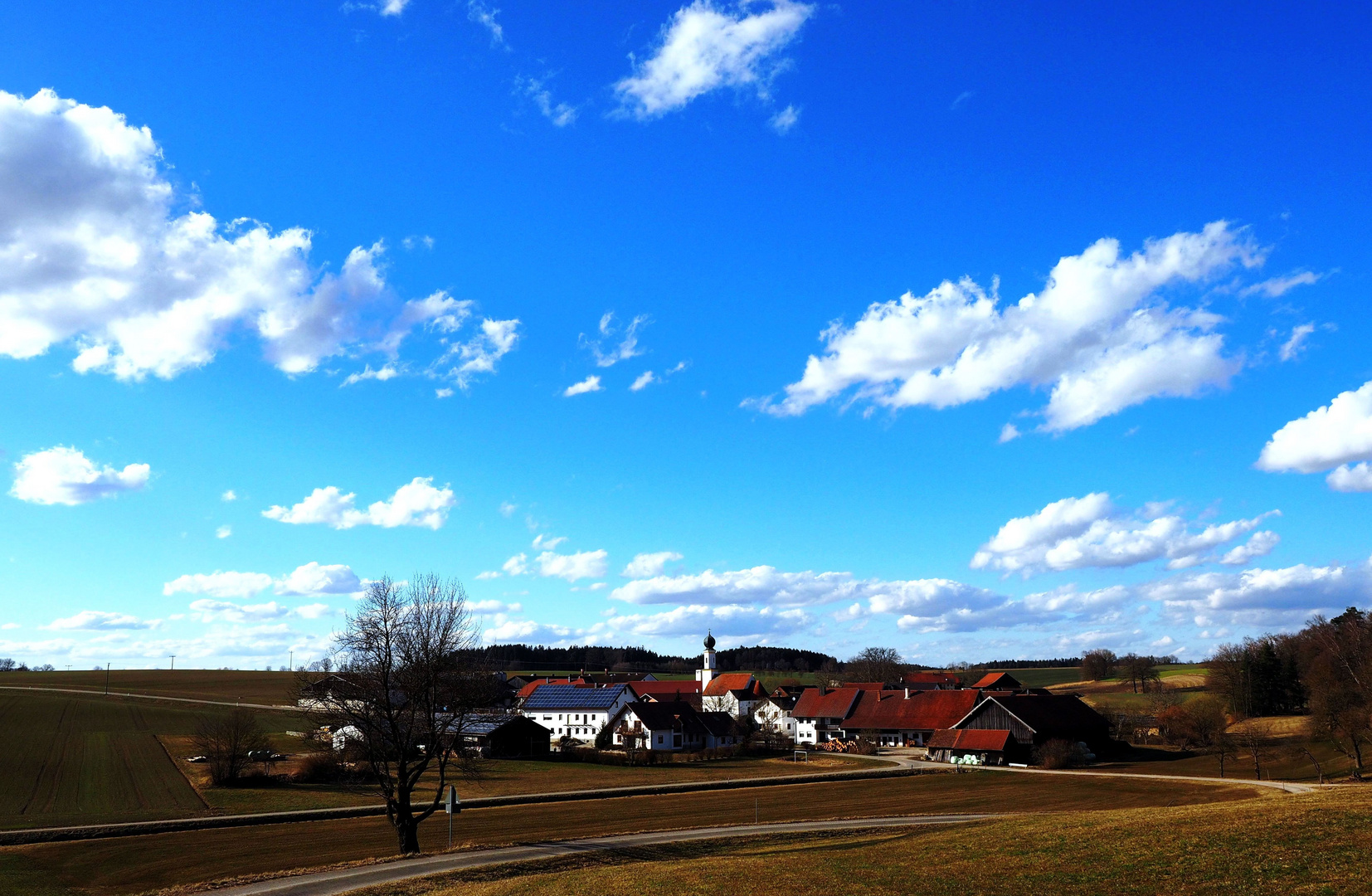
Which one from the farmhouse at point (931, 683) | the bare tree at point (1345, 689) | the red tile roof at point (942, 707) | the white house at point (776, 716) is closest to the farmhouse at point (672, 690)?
the white house at point (776, 716)

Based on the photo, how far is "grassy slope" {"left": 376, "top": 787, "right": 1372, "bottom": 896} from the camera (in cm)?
2066

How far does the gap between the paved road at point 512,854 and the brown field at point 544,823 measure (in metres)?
2.70

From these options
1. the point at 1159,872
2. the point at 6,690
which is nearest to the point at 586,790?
the point at 1159,872

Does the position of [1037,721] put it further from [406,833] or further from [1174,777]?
[406,833]

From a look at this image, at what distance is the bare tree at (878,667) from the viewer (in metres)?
187

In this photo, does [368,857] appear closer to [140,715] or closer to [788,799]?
[788,799]

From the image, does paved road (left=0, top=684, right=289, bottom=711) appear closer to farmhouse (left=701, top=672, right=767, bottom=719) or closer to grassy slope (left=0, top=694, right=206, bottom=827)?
grassy slope (left=0, top=694, right=206, bottom=827)

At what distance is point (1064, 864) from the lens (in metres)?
23.6

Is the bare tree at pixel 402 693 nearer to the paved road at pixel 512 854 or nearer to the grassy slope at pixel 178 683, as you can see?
the paved road at pixel 512 854

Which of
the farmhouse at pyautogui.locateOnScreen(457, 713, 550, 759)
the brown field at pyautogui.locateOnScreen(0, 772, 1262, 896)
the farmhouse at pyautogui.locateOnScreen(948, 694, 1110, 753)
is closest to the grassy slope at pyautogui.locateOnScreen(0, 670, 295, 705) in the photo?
the farmhouse at pyautogui.locateOnScreen(457, 713, 550, 759)

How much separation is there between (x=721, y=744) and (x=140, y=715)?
233 feet

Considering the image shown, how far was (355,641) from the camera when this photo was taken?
36.6 metres

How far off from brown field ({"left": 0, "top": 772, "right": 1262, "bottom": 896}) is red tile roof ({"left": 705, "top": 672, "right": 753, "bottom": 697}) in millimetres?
67485

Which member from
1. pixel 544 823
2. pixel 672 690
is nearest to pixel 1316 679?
pixel 544 823
